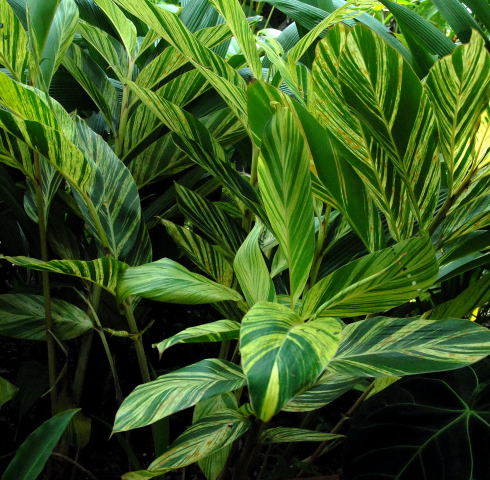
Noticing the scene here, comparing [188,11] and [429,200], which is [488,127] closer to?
[429,200]

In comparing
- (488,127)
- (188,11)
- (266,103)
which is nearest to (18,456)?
(266,103)

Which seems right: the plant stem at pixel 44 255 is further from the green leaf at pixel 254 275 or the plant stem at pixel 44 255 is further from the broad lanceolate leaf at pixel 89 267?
the green leaf at pixel 254 275

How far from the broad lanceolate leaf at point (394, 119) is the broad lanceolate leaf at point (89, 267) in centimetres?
27

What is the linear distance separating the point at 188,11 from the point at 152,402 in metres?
0.71

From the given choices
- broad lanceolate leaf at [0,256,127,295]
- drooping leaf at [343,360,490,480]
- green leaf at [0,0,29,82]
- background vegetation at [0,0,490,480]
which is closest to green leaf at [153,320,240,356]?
background vegetation at [0,0,490,480]

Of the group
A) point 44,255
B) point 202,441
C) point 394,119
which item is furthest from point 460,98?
point 44,255

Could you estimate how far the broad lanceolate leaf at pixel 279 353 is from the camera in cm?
34

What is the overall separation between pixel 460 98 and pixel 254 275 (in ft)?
0.80

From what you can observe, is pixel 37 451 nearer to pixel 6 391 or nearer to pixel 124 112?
pixel 6 391

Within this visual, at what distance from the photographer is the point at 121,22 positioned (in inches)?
29.6

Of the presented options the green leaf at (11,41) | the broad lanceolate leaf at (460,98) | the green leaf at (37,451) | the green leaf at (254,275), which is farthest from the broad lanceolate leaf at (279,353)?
the green leaf at (11,41)

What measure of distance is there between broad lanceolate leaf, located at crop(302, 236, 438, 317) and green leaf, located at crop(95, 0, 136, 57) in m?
0.44

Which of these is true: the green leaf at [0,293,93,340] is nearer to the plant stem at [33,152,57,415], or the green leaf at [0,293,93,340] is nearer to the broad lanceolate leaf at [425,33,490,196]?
the plant stem at [33,152,57,415]

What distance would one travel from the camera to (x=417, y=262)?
1.48 feet
